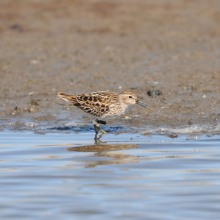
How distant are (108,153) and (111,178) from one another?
1689 millimetres

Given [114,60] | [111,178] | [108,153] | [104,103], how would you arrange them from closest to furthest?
[111,178], [108,153], [104,103], [114,60]

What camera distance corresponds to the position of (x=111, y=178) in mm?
6656

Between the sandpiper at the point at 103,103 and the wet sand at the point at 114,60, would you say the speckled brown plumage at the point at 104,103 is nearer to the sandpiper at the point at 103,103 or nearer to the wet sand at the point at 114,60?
the sandpiper at the point at 103,103

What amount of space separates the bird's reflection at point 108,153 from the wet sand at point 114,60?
4.85ft

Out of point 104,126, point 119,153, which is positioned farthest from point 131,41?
point 119,153

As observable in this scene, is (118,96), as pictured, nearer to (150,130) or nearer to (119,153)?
(150,130)

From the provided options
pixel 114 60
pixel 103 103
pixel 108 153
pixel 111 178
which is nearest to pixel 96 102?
pixel 103 103

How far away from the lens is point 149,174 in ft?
22.5

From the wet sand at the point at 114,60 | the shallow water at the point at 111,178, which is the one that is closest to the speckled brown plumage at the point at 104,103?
the wet sand at the point at 114,60

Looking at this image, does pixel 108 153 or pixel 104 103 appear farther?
pixel 104 103

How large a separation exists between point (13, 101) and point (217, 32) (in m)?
11.6

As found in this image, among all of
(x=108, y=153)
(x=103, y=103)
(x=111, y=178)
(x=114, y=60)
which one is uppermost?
(x=114, y=60)

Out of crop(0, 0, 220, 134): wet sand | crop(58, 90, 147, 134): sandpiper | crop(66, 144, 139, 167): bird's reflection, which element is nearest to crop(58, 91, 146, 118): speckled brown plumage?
crop(58, 90, 147, 134): sandpiper

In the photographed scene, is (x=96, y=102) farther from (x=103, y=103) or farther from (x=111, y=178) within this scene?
(x=111, y=178)
